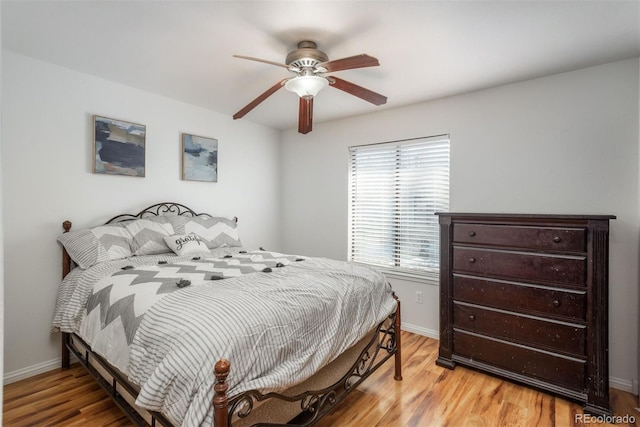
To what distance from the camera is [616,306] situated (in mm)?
2574

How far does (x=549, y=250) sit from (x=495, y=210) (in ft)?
→ 2.30

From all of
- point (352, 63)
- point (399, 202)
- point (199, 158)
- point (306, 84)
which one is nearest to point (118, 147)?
point (199, 158)

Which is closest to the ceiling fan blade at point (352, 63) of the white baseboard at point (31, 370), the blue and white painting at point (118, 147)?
the blue and white painting at point (118, 147)

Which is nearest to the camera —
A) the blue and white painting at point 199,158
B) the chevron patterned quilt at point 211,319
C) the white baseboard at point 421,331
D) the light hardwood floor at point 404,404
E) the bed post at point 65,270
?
the chevron patterned quilt at point 211,319

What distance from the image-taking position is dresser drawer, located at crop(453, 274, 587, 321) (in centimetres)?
238

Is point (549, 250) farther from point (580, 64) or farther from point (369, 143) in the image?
point (369, 143)

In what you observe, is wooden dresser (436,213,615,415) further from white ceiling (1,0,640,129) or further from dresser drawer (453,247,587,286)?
white ceiling (1,0,640,129)

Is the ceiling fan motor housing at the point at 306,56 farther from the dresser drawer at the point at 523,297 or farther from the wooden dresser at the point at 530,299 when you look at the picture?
the dresser drawer at the point at 523,297

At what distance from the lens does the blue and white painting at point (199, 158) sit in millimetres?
3635

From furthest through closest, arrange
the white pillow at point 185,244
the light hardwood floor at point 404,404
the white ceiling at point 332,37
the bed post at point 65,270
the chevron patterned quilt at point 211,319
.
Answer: the white pillow at point 185,244 → the bed post at point 65,270 → the light hardwood floor at point 404,404 → the white ceiling at point 332,37 → the chevron patterned quilt at point 211,319

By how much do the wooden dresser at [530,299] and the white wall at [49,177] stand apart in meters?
2.85

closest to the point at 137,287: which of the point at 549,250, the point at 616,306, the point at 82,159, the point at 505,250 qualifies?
the point at 82,159

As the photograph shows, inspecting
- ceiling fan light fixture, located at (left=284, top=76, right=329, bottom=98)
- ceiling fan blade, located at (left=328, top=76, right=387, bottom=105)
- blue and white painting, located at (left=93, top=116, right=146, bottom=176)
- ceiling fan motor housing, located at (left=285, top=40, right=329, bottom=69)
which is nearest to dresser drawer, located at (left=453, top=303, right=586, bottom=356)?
ceiling fan blade, located at (left=328, top=76, right=387, bottom=105)

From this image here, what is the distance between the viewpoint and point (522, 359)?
101 inches
